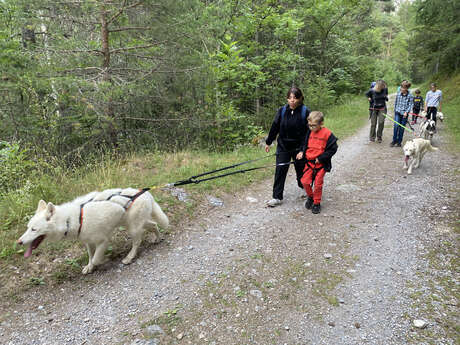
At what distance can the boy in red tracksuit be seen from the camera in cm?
448

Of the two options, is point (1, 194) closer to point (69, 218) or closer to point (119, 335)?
point (69, 218)

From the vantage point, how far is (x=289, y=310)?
2.78 m

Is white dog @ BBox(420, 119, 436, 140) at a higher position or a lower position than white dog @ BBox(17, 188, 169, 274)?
higher

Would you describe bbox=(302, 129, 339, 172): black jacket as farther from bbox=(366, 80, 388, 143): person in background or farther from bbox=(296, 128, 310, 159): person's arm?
bbox=(366, 80, 388, 143): person in background

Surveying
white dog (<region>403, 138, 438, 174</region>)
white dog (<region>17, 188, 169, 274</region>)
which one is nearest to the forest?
white dog (<region>17, 188, 169, 274</region>)

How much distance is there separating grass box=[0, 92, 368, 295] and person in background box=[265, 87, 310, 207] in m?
1.34

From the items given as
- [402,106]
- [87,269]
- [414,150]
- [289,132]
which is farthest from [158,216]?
[402,106]

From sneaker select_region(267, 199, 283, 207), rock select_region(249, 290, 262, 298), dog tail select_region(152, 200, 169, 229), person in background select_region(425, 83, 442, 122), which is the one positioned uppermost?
person in background select_region(425, 83, 442, 122)

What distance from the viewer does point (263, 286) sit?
3.14 meters

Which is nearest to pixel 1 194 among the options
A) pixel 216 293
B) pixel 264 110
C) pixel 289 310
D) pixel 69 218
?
pixel 69 218

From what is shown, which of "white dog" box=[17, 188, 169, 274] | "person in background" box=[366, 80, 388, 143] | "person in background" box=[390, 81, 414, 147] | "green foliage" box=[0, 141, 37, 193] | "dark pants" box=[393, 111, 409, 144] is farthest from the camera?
"person in background" box=[366, 80, 388, 143]

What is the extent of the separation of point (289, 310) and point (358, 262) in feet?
4.50

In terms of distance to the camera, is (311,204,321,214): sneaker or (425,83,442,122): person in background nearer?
(311,204,321,214): sneaker

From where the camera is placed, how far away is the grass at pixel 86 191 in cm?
337
